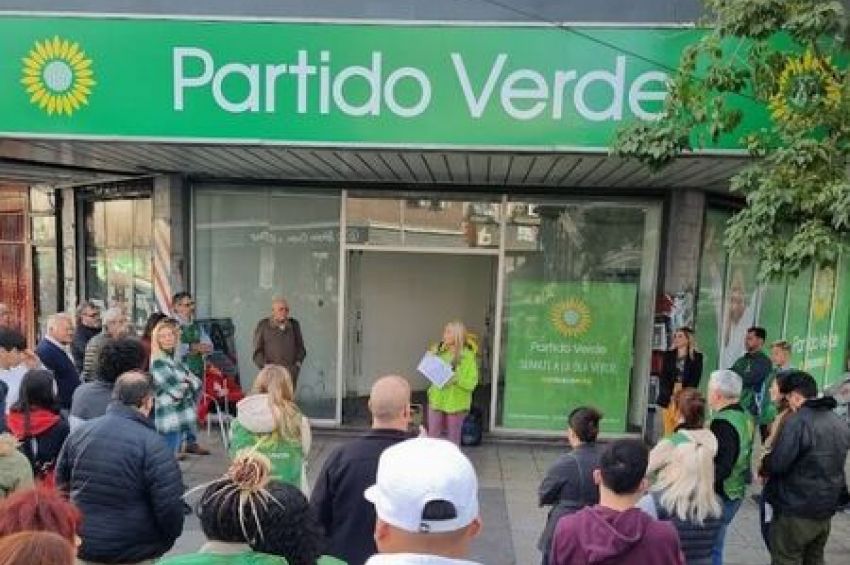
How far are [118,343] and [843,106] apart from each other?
170 inches

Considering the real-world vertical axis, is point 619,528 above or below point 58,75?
below

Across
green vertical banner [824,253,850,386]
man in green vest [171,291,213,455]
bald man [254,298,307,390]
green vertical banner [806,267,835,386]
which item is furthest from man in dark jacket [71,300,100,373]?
green vertical banner [824,253,850,386]

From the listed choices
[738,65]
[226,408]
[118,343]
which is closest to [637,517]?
[118,343]

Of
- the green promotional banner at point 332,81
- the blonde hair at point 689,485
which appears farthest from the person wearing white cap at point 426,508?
the green promotional banner at point 332,81

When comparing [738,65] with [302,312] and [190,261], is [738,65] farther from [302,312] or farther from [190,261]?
[190,261]

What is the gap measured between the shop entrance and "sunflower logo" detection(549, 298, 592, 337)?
2109mm

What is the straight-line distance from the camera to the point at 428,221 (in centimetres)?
756

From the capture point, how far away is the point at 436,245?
7.52 metres

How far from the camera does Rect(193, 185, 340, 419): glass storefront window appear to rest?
7758mm

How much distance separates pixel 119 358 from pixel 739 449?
3.52 meters

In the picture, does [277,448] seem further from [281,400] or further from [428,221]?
[428,221]

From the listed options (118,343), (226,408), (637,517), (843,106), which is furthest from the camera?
(226,408)

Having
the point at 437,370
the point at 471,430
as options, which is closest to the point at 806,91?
the point at 437,370

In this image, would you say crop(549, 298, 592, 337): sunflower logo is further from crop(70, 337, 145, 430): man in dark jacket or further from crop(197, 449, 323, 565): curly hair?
crop(197, 449, 323, 565): curly hair
